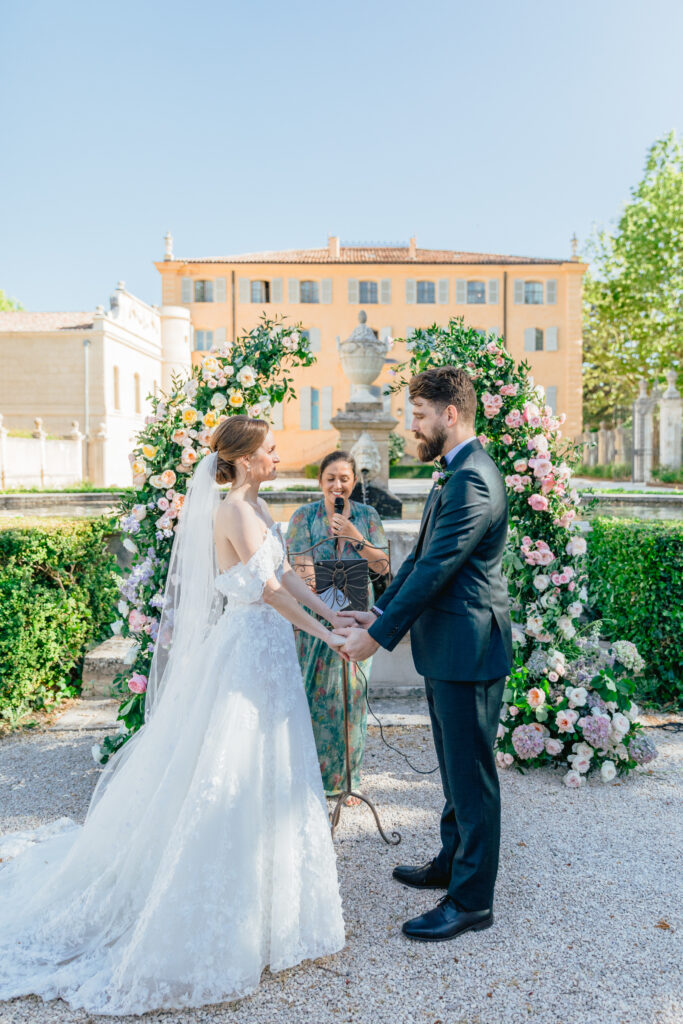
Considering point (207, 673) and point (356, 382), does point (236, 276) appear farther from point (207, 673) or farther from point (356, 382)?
point (207, 673)

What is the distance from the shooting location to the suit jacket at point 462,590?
9.18 ft

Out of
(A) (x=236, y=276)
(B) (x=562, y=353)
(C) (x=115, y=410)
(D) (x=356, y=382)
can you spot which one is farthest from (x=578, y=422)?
(D) (x=356, y=382)

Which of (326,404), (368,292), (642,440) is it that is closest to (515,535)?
(642,440)

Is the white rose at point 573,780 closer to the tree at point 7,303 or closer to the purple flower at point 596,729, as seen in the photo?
the purple flower at point 596,729

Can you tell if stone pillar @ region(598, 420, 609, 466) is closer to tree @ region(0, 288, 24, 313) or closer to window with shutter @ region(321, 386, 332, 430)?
window with shutter @ region(321, 386, 332, 430)

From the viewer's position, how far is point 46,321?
3441cm

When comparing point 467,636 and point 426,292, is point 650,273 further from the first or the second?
point 467,636

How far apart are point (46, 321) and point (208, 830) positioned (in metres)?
35.5

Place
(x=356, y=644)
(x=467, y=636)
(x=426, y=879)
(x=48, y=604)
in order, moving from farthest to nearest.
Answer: (x=48, y=604)
(x=426, y=879)
(x=356, y=644)
(x=467, y=636)

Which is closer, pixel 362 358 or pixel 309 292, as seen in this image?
pixel 362 358

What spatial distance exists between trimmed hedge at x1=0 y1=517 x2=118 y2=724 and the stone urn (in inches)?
166

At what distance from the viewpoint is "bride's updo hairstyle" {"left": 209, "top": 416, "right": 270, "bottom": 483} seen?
10.2 ft

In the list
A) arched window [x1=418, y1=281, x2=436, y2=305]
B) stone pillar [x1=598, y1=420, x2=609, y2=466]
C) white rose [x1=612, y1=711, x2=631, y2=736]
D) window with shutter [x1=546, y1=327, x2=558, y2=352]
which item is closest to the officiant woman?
white rose [x1=612, y1=711, x2=631, y2=736]

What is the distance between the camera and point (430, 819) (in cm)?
390
